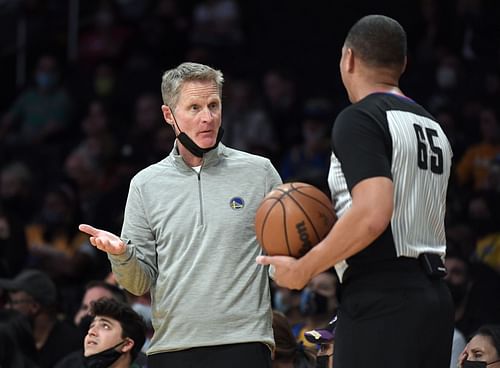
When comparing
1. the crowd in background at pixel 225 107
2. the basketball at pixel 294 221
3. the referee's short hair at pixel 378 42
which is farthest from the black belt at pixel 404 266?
the crowd in background at pixel 225 107

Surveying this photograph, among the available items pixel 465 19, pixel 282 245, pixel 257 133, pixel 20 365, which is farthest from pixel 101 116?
pixel 282 245

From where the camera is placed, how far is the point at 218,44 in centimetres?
1441

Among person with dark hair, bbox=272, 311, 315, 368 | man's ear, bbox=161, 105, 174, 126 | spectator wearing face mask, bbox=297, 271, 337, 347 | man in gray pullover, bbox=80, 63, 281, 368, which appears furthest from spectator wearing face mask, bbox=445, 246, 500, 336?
man's ear, bbox=161, 105, 174, 126

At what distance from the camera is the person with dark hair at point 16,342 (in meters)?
7.36

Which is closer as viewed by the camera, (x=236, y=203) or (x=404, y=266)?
(x=404, y=266)

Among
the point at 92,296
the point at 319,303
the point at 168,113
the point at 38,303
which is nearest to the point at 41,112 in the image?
the point at 38,303

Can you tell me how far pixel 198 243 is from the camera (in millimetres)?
4613

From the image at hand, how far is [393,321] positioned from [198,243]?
3.65ft

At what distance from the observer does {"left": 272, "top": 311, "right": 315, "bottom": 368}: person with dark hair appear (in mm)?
6586

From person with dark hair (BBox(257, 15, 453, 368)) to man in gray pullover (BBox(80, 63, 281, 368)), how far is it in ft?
1.99

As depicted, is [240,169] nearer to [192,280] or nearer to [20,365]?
[192,280]

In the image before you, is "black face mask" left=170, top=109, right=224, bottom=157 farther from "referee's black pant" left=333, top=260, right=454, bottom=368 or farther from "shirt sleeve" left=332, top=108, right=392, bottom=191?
"referee's black pant" left=333, top=260, right=454, bottom=368

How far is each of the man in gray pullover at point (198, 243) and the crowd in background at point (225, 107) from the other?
3231 mm

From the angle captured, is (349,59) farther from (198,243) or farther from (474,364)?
(474,364)
